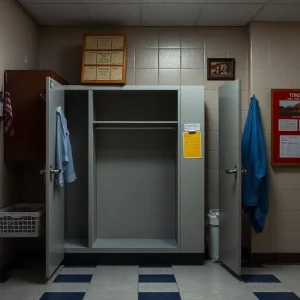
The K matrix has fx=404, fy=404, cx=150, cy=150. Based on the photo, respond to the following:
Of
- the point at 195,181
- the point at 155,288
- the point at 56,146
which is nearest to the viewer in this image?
the point at 155,288

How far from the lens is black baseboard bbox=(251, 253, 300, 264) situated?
422cm

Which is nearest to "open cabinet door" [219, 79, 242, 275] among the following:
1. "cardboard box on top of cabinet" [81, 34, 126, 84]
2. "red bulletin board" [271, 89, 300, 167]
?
"red bulletin board" [271, 89, 300, 167]

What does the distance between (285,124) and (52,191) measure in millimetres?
2464

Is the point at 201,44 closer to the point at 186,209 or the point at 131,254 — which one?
the point at 186,209

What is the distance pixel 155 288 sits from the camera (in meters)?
3.35

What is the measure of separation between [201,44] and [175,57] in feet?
1.07

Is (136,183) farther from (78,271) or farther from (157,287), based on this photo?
(157,287)

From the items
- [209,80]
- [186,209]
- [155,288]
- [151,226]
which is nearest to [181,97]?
[209,80]

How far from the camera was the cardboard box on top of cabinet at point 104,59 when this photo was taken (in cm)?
410

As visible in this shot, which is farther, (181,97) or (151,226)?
(151,226)

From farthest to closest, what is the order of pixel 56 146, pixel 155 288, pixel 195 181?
1. pixel 195 181
2. pixel 56 146
3. pixel 155 288

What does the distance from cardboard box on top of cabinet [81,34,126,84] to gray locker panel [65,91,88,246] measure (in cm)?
46

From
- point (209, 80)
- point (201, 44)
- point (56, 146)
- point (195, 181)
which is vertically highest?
point (201, 44)

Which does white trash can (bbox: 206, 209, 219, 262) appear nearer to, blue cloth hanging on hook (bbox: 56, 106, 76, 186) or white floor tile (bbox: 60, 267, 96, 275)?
white floor tile (bbox: 60, 267, 96, 275)
